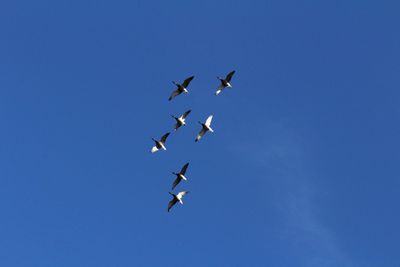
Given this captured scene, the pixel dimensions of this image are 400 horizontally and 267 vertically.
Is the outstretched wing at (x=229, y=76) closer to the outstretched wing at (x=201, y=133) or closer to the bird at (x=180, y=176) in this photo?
the outstretched wing at (x=201, y=133)

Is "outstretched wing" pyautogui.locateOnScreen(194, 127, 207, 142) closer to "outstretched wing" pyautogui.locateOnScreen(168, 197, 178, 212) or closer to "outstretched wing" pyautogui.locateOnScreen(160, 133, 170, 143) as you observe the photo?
"outstretched wing" pyautogui.locateOnScreen(160, 133, 170, 143)

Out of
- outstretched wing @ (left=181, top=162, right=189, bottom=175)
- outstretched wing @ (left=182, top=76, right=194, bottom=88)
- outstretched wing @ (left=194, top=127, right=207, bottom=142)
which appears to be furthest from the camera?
outstretched wing @ (left=194, top=127, right=207, bottom=142)

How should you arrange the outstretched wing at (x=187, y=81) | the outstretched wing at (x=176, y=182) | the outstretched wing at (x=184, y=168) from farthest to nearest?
the outstretched wing at (x=187, y=81) → the outstretched wing at (x=176, y=182) → the outstretched wing at (x=184, y=168)

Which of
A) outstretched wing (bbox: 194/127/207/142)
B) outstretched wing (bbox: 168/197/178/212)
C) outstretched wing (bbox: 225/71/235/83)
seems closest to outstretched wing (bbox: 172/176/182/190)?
outstretched wing (bbox: 168/197/178/212)

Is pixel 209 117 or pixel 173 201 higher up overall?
pixel 209 117

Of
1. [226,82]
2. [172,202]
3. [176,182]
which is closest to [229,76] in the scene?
[226,82]

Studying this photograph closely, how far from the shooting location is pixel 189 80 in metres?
132

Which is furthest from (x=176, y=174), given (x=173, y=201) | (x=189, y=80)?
(x=189, y=80)

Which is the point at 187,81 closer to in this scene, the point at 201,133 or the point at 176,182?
the point at 201,133

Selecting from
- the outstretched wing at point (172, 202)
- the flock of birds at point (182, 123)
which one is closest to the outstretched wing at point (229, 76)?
the flock of birds at point (182, 123)

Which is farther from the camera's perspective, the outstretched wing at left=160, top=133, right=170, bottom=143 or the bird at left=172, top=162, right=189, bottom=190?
the outstretched wing at left=160, top=133, right=170, bottom=143

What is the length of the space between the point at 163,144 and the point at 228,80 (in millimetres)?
15516

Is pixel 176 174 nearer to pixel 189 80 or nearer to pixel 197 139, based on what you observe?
pixel 197 139

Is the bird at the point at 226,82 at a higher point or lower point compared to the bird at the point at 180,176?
higher
